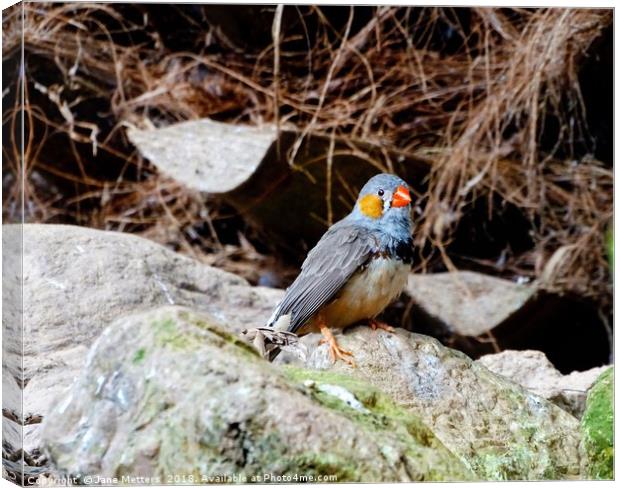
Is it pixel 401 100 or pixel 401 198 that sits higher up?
pixel 401 100

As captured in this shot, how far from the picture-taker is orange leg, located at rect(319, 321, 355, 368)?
11.2ft

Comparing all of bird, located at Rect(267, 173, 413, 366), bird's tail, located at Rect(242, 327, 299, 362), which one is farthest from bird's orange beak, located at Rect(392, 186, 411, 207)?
bird's tail, located at Rect(242, 327, 299, 362)

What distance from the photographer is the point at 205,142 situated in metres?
4.85

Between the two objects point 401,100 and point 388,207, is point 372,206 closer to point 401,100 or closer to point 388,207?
point 388,207

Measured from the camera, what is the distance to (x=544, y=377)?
412cm

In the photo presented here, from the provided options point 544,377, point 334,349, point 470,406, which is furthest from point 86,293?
point 544,377

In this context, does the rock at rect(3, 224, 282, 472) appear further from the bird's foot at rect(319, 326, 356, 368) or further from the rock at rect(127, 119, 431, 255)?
the bird's foot at rect(319, 326, 356, 368)

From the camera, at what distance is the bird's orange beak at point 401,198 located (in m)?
3.58

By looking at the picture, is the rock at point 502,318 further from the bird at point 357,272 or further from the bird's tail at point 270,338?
the bird's tail at point 270,338

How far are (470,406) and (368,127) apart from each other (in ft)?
6.67

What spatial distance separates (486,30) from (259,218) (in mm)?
1498

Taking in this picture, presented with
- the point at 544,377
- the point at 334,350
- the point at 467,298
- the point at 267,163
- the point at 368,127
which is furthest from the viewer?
the point at 467,298

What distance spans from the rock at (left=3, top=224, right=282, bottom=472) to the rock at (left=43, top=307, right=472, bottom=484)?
1.97 feet

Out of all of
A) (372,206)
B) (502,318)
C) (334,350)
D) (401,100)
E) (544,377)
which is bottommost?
(502,318)
